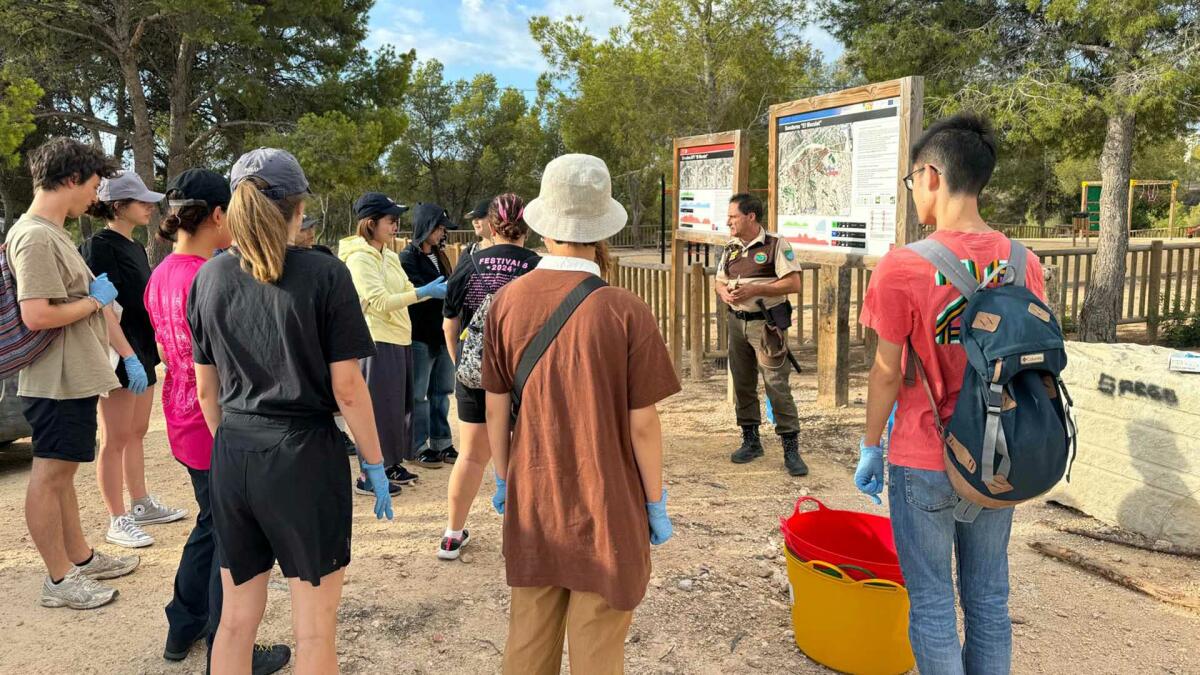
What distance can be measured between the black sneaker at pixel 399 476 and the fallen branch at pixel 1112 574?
141 inches

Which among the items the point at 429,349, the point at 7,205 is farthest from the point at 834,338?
the point at 7,205

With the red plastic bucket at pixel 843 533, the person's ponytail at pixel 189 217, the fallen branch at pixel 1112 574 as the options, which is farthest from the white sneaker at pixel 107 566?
the fallen branch at pixel 1112 574

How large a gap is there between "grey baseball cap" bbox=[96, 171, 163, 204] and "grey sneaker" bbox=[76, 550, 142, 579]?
1641 mm

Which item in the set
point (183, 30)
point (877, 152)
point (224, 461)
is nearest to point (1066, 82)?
point (877, 152)

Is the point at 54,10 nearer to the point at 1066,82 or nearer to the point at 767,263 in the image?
the point at 767,263

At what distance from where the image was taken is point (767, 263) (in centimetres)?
490

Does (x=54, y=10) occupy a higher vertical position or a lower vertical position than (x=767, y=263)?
higher

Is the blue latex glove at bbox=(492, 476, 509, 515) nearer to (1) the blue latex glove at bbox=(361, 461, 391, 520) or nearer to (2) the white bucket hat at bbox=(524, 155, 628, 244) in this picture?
(1) the blue latex glove at bbox=(361, 461, 391, 520)

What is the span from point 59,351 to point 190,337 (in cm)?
95

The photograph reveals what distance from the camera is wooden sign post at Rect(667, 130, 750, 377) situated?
651 cm

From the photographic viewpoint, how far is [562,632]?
6.54 ft

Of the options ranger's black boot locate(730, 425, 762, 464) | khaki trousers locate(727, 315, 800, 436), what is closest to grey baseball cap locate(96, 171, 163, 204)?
khaki trousers locate(727, 315, 800, 436)

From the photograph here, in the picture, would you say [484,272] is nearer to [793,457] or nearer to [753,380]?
[753,380]

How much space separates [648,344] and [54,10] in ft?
56.0
